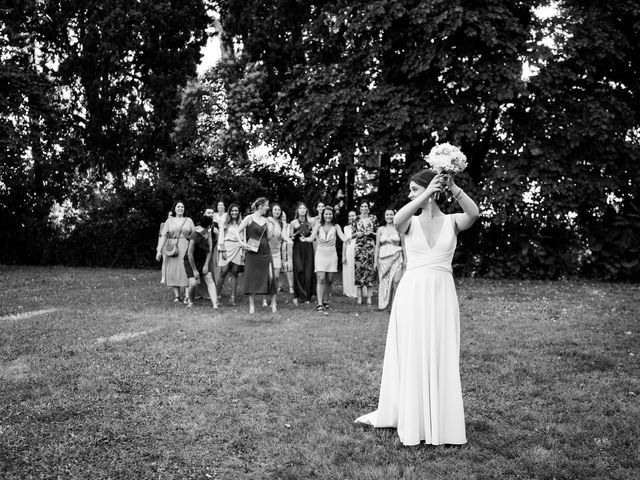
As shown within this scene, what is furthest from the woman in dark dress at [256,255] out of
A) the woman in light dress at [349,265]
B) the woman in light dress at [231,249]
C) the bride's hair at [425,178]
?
the bride's hair at [425,178]

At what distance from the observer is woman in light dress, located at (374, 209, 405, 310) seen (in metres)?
12.8

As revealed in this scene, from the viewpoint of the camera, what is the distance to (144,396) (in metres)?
6.26

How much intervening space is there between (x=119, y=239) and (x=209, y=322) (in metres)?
16.3

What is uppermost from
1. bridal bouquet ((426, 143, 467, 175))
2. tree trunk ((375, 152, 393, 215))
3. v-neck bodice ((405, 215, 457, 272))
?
tree trunk ((375, 152, 393, 215))

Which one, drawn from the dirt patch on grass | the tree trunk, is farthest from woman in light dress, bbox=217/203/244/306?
the tree trunk

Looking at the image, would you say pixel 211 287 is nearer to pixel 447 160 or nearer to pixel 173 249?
pixel 173 249

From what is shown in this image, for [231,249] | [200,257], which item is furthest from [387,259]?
[200,257]

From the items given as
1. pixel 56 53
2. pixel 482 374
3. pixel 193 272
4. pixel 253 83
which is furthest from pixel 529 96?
pixel 56 53

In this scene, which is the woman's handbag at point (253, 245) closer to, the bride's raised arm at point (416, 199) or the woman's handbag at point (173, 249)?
the woman's handbag at point (173, 249)

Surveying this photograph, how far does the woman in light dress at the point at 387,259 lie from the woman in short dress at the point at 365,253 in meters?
0.60

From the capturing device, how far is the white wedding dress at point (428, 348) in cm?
479

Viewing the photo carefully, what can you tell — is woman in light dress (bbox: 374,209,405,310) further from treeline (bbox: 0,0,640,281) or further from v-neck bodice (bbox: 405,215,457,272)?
v-neck bodice (bbox: 405,215,457,272)

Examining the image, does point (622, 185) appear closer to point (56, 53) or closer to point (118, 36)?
point (118, 36)

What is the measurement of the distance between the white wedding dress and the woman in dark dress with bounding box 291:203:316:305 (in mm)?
8946
